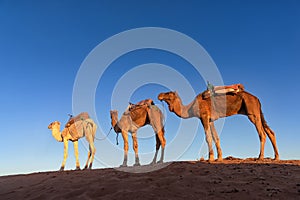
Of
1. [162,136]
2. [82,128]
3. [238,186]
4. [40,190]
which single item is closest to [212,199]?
[238,186]

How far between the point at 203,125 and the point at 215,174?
202 inches

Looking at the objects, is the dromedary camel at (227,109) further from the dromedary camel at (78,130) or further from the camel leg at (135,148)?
the dromedary camel at (78,130)

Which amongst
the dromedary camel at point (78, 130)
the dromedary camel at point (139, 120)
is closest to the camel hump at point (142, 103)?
the dromedary camel at point (139, 120)

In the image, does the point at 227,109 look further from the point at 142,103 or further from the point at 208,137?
the point at 142,103

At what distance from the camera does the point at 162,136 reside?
1472 centimetres

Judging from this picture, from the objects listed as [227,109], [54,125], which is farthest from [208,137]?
[54,125]

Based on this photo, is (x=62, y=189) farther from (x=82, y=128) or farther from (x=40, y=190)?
(x=82, y=128)

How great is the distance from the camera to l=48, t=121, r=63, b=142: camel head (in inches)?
745

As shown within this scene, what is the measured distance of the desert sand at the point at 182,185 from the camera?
6.83 metres

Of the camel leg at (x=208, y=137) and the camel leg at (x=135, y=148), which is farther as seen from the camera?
the camel leg at (x=135, y=148)

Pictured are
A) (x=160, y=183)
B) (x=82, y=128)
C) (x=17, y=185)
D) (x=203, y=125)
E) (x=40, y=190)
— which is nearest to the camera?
Answer: (x=160, y=183)

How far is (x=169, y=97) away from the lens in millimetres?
14820

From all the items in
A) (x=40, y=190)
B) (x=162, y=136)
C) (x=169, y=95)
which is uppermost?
(x=169, y=95)

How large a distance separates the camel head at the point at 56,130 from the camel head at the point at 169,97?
7726mm
